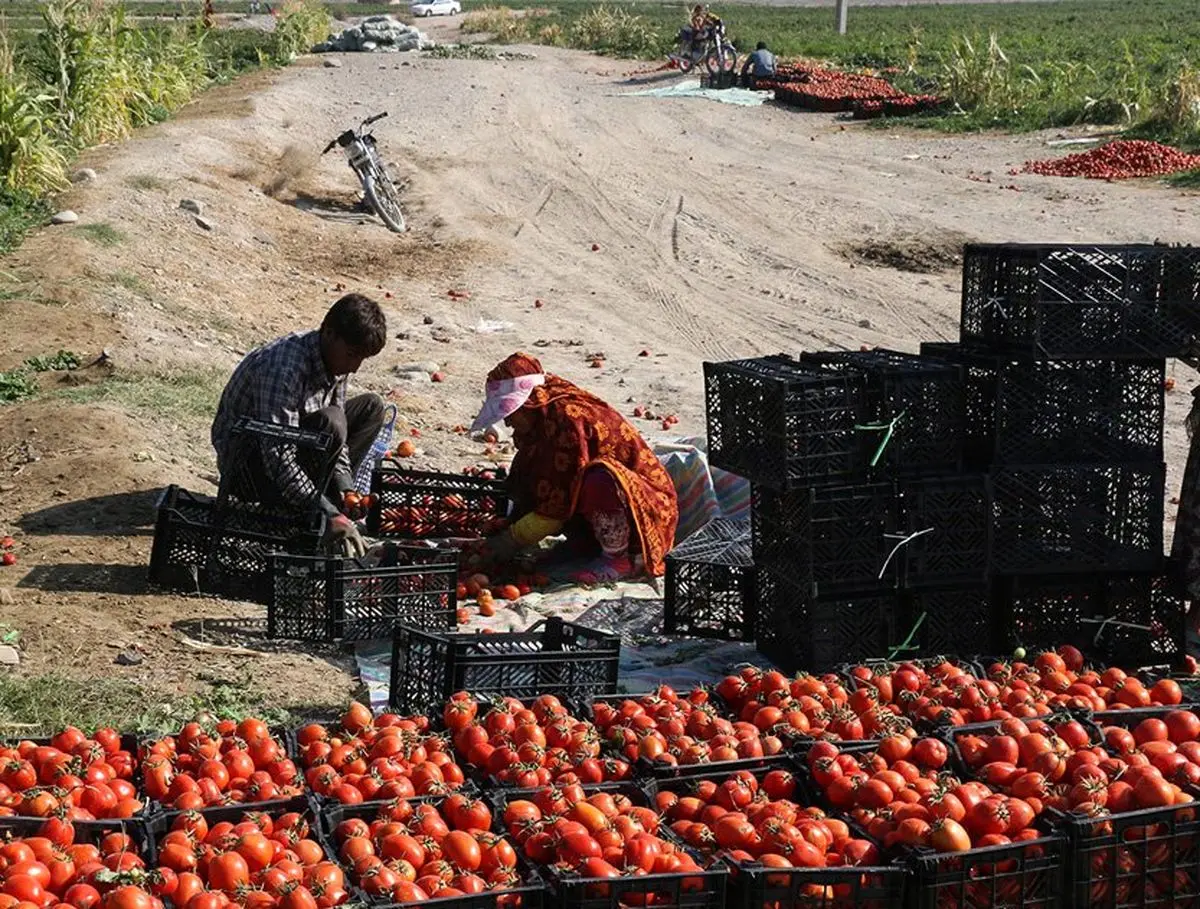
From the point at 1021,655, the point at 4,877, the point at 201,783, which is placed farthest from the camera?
the point at 1021,655

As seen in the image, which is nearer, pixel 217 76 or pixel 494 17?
pixel 217 76

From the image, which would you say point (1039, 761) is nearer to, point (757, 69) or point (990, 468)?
point (990, 468)

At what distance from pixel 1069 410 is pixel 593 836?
3.36m

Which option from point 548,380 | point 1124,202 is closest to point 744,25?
point 1124,202

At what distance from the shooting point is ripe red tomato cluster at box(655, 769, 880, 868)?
4.41m

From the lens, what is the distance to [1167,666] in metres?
6.94

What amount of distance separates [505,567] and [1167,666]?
325 centimetres

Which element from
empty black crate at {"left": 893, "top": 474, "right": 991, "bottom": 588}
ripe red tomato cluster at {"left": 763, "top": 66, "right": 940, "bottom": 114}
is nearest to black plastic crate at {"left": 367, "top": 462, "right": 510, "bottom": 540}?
empty black crate at {"left": 893, "top": 474, "right": 991, "bottom": 588}

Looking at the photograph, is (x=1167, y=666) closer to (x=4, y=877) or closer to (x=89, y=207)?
(x=4, y=877)

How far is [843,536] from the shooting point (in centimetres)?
671

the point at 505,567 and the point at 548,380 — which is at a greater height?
the point at 548,380

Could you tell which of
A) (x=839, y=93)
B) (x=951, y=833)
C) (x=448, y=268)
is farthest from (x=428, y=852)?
(x=839, y=93)

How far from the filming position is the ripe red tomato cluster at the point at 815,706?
214 inches

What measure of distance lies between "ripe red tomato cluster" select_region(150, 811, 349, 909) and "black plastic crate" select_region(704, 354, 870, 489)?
2779 mm
